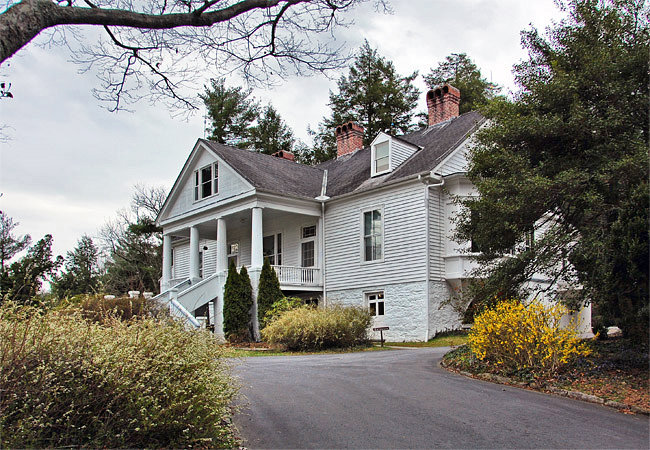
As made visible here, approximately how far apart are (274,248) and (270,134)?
21422mm

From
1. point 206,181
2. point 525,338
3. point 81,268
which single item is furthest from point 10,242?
point 525,338

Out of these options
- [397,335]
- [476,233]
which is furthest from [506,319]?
[397,335]

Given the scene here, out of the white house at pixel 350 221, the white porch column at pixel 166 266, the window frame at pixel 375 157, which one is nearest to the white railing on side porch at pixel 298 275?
the white house at pixel 350 221

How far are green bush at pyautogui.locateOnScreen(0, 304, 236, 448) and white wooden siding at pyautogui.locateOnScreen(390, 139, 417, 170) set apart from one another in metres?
16.5

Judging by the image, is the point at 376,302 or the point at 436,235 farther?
the point at 376,302

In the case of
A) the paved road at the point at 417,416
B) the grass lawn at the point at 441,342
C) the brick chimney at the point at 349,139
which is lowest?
the grass lawn at the point at 441,342

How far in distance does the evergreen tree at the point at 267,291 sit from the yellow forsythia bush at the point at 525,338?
11.3 metres

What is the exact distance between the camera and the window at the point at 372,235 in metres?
21.0

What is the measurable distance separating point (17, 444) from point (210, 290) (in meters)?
17.3

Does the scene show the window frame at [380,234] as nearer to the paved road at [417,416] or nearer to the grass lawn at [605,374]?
the grass lawn at [605,374]

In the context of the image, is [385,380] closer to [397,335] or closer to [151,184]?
[397,335]

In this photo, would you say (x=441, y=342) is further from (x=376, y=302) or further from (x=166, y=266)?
(x=166, y=266)

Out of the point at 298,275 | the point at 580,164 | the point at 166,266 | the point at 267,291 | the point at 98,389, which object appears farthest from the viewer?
the point at 166,266

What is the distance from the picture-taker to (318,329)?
1573 centimetres
